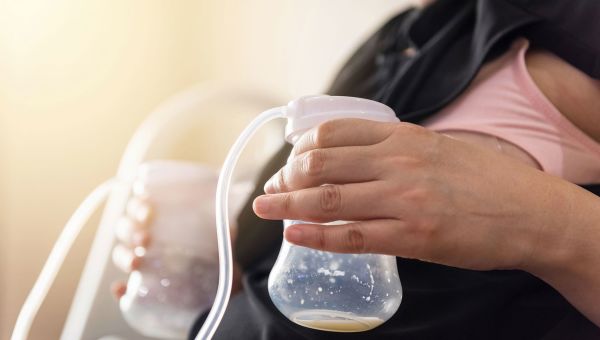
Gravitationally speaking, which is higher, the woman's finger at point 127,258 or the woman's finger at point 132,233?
the woman's finger at point 132,233

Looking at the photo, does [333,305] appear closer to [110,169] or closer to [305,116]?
[305,116]

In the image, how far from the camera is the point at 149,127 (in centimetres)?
104

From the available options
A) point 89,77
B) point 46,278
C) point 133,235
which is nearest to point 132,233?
point 133,235

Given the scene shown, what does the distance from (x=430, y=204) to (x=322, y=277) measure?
11cm

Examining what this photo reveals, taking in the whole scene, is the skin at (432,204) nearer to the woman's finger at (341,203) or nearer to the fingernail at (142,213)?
the woman's finger at (341,203)

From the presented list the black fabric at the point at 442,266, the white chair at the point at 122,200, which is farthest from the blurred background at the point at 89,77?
the black fabric at the point at 442,266

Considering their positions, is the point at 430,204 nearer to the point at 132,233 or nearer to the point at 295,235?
the point at 295,235

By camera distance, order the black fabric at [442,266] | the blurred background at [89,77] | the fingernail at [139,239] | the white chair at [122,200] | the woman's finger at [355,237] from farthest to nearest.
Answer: the blurred background at [89,77], the white chair at [122,200], the fingernail at [139,239], the black fabric at [442,266], the woman's finger at [355,237]

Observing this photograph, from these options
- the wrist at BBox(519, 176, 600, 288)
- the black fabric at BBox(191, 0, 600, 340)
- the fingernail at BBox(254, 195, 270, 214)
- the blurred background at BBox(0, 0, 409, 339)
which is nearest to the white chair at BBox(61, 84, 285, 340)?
the black fabric at BBox(191, 0, 600, 340)

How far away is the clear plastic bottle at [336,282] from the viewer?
503mm

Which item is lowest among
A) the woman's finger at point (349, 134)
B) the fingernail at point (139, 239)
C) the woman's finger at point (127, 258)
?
the woman's finger at point (127, 258)

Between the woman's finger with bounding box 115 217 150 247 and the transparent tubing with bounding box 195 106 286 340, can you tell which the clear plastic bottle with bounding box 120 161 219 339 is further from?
the transparent tubing with bounding box 195 106 286 340

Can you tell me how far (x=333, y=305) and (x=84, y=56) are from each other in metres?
1.26

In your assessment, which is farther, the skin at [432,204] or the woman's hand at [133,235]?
the woman's hand at [133,235]
